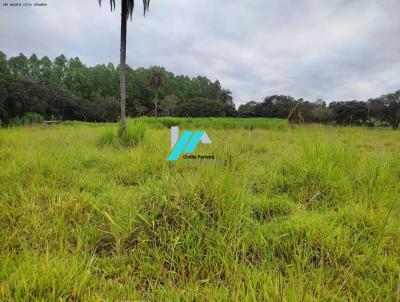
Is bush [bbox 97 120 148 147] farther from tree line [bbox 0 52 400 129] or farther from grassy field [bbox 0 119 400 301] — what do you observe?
tree line [bbox 0 52 400 129]

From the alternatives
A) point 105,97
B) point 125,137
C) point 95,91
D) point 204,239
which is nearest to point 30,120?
point 125,137

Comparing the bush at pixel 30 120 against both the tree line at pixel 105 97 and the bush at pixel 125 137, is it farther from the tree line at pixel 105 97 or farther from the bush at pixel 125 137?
the tree line at pixel 105 97

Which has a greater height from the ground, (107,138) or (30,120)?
(30,120)

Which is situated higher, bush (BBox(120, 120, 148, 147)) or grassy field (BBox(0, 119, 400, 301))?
bush (BBox(120, 120, 148, 147))

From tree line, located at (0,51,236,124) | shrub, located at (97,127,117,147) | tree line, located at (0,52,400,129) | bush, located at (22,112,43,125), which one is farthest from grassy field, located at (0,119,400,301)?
tree line, located at (0,51,236,124)

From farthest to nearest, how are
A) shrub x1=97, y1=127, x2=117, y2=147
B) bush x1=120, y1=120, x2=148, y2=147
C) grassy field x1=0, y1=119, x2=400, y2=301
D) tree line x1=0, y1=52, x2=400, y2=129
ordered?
tree line x1=0, y1=52, x2=400, y2=129 → shrub x1=97, y1=127, x2=117, y2=147 → bush x1=120, y1=120, x2=148, y2=147 → grassy field x1=0, y1=119, x2=400, y2=301

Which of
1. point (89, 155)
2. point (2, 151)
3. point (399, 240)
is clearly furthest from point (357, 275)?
point (2, 151)

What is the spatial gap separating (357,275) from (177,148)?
256cm

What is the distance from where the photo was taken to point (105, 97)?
57219 millimetres

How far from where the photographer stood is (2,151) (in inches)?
157

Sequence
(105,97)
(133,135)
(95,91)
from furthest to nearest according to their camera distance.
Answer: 1. (95,91)
2. (105,97)
3. (133,135)

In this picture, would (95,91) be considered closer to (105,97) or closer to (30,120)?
(105,97)

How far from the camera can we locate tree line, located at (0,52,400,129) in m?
33.3

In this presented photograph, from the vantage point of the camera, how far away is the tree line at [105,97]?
33.3 m
